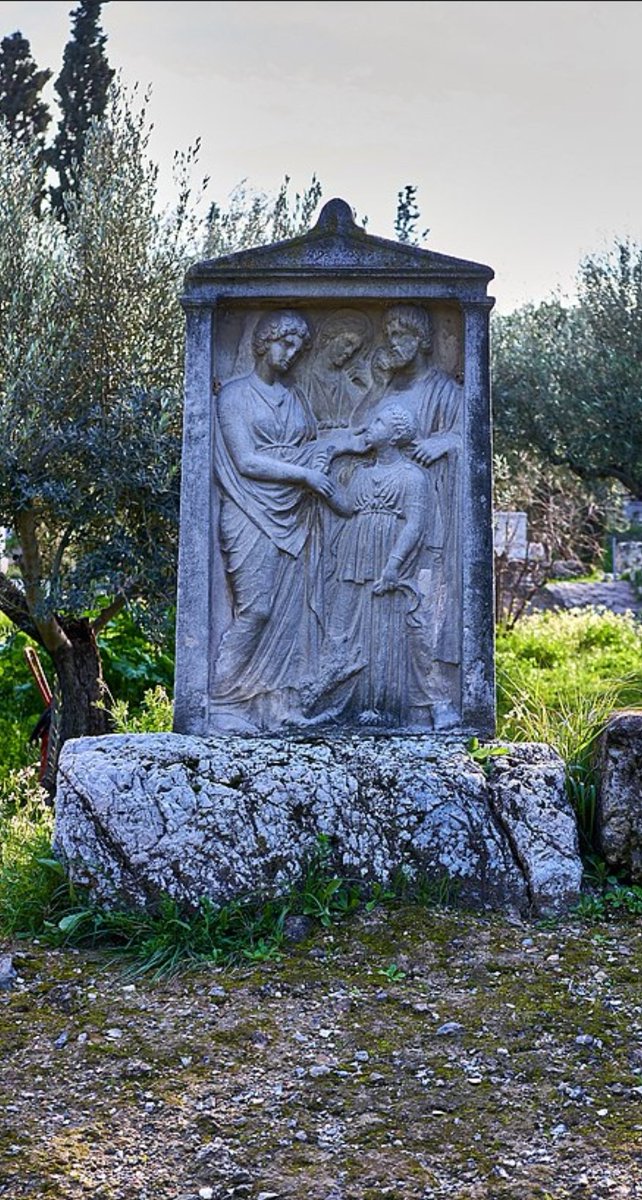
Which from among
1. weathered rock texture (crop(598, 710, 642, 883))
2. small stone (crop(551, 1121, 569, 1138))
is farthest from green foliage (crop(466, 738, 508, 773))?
small stone (crop(551, 1121, 569, 1138))

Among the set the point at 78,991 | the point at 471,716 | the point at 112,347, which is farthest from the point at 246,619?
the point at 112,347

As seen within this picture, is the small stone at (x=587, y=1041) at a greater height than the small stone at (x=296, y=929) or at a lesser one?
lesser

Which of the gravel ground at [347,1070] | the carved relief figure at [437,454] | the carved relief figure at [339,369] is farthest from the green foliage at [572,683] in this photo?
the carved relief figure at [339,369]

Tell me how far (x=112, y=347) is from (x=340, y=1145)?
21.0 feet

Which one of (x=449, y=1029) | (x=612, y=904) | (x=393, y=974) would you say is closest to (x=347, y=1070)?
(x=449, y=1029)

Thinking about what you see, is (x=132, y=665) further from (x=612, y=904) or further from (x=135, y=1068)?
(x=135, y=1068)

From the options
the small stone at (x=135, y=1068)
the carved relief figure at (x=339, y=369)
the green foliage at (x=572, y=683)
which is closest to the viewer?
the small stone at (x=135, y=1068)

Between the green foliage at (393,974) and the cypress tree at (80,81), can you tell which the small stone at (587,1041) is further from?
the cypress tree at (80,81)

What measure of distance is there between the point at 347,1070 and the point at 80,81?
472 inches

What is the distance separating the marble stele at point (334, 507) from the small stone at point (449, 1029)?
1.94 m

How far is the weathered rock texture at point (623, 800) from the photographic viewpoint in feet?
19.7

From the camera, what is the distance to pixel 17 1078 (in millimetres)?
4586

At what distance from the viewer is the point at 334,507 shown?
264 inches

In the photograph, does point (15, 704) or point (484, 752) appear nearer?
point (484, 752)
